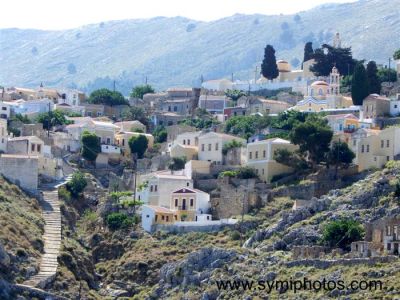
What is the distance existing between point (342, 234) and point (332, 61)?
4057 cm

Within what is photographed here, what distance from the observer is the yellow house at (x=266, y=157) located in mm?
96562

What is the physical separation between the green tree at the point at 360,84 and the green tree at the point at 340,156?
47.4ft

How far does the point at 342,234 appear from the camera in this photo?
82.2 meters

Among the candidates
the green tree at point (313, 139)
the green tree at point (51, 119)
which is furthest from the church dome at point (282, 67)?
the green tree at point (313, 139)

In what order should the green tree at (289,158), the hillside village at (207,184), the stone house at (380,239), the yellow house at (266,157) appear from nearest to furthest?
the stone house at (380,239), the hillside village at (207,184), the green tree at (289,158), the yellow house at (266,157)

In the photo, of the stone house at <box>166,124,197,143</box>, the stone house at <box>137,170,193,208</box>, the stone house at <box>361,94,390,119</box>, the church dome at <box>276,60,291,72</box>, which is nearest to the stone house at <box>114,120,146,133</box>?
the stone house at <box>166,124,197,143</box>

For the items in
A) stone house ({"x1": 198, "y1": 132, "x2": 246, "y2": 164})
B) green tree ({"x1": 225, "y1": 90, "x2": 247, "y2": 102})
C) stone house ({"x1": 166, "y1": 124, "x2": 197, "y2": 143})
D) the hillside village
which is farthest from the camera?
green tree ({"x1": 225, "y1": 90, "x2": 247, "y2": 102})

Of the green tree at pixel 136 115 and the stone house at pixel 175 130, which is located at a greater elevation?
the green tree at pixel 136 115

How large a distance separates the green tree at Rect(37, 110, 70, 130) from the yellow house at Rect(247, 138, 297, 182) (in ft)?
60.6

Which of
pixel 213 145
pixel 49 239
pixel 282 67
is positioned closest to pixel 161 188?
pixel 213 145

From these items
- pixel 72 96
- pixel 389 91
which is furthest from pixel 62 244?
pixel 72 96

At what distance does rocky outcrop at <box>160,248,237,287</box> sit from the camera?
83.0 meters

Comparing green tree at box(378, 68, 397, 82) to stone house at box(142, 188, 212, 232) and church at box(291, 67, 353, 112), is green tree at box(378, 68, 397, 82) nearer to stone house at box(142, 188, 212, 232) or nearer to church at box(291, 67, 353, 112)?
church at box(291, 67, 353, 112)

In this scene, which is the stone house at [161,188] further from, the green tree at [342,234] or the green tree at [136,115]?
the green tree at [136,115]
